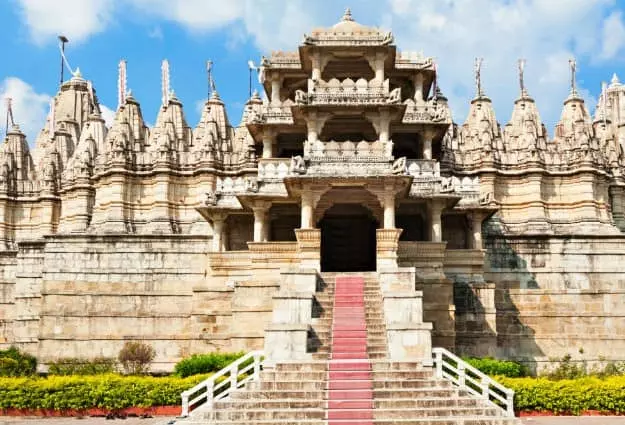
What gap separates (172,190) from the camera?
39938mm

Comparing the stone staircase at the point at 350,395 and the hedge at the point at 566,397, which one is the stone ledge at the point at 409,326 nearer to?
the stone staircase at the point at 350,395

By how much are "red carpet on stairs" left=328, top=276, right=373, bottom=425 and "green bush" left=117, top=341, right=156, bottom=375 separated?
898 cm

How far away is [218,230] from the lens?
29875 millimetres

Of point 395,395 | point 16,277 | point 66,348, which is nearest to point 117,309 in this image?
point 66,348

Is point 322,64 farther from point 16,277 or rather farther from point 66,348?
point 16,277

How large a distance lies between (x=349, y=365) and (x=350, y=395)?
4.13 ft

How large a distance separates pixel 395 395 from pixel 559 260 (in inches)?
661

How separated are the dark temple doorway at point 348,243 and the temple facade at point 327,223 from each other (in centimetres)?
6

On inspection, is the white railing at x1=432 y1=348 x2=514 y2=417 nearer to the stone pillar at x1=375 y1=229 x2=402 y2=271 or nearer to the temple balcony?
the stone pillar at x1=375 y1=229 x2=402 y2=271

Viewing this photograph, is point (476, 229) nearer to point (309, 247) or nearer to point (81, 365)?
point (309, 247)

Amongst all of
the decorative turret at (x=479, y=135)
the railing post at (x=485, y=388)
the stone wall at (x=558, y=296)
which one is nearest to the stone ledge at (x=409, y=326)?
the railing post at (x=485, y=388)

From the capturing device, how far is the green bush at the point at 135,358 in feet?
90.0

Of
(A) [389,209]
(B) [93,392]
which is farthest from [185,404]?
(A) [389,209]

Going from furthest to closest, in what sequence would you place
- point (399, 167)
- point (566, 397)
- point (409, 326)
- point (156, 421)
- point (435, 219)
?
point (435, 219) → point (399, 167) → point (566, 397) → point (156, 421) → point (409, 326)
